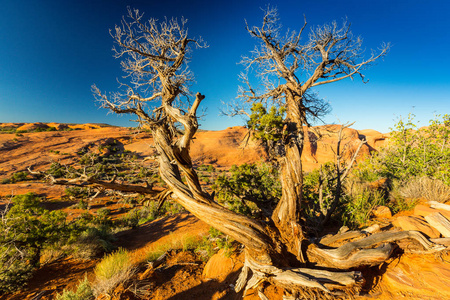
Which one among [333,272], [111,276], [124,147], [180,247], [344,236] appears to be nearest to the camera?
[333,272]

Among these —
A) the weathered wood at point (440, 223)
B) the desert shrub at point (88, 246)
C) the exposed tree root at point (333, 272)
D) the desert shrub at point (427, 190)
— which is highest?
the desert shrub at point (427, 190)

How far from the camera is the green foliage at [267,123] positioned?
4.07 meters

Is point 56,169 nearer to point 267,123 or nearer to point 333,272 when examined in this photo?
point 267,123

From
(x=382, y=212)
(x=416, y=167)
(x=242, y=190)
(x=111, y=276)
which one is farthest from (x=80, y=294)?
(x=416, y=167)

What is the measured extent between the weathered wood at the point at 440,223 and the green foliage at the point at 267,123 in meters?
3.23

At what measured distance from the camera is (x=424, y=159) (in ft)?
19.2

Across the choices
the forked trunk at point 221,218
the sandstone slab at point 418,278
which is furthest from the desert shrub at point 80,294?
the sandstone slab at point 418,278

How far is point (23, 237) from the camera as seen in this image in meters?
5.47

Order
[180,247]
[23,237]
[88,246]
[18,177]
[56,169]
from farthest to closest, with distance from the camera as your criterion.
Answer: [18,177] < [88,246] < [180,247] < [23,237] < [56,169]

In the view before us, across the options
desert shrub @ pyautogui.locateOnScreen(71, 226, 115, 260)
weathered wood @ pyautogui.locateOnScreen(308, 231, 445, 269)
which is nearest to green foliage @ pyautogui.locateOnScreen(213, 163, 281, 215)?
weathered wood @ pyautogui.locateOnScreen(308, 231, 445, 269)

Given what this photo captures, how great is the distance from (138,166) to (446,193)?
306 inches

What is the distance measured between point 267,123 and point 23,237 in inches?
316

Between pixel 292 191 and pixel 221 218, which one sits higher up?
pixel 292 191

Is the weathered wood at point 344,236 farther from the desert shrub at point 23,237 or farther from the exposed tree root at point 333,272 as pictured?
the desert shrub at point 23,237
